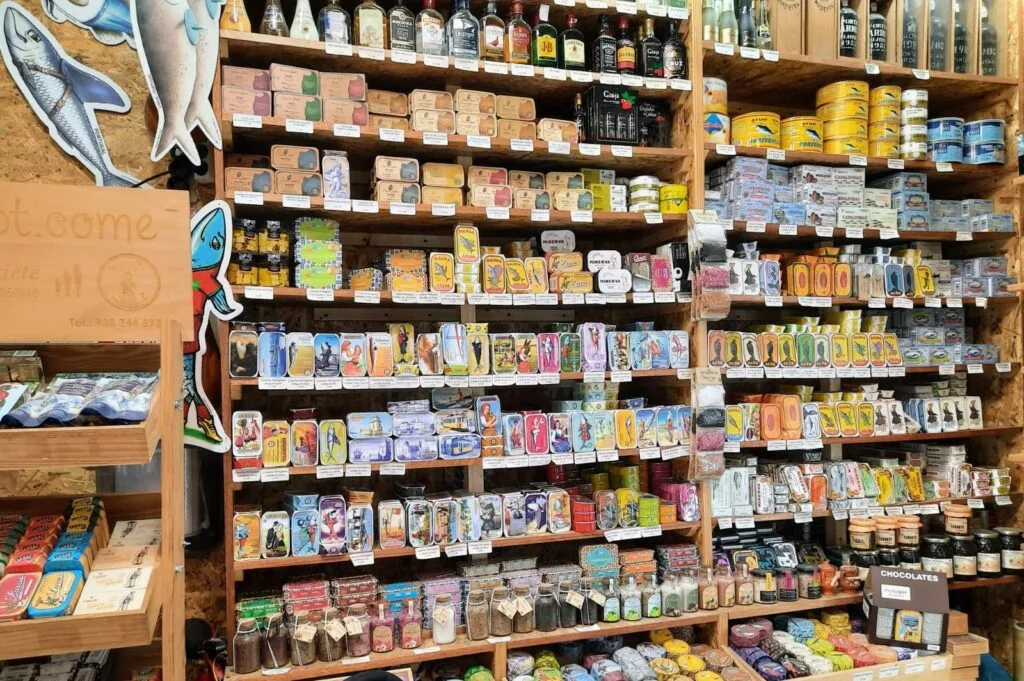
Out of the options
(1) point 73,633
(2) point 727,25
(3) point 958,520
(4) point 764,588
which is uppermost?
(2) point 727,25

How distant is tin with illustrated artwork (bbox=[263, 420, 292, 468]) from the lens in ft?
9.60

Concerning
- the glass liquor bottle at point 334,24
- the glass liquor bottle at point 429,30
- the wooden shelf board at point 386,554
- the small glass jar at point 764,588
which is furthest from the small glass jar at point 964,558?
the glass liquor bottle at point 334,24

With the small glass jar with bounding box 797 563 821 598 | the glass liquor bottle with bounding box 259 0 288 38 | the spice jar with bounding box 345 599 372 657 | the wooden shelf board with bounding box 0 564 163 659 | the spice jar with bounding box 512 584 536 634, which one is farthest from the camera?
the small glass jar with bounding box 797 563 821 598

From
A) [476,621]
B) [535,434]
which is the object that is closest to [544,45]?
[535,434]

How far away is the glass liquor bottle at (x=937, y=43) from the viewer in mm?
3855

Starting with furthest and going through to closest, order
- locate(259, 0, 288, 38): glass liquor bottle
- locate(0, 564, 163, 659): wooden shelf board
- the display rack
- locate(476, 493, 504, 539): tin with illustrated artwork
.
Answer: locate(476, 493, 504, 539): tin with illustrated artwork, locate(259, 0, 288, 38): glass liquor bottle, the display rack, locate(0, 564, 163, 659): wooden shelf board

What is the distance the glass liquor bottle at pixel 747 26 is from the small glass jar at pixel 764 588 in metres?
2.58

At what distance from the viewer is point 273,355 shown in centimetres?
294

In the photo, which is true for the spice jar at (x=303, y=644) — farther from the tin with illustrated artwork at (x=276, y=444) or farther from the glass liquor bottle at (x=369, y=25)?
the glass liquor bottle at (x=369, y=25)

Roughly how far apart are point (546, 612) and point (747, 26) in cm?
294

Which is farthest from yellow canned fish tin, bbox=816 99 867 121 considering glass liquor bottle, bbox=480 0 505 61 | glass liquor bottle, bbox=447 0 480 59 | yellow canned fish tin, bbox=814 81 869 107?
glass liquor bottle, bbox=447 0 480 59

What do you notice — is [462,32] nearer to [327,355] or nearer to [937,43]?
[327,355]

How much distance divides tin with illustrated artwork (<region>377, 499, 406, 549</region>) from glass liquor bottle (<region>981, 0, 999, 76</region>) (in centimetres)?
388

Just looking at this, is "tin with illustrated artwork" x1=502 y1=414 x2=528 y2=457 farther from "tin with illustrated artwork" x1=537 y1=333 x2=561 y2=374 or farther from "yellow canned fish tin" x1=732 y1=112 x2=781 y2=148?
"yellow canned fish tin" x1=732 y1=112 x2=781 y2=148
